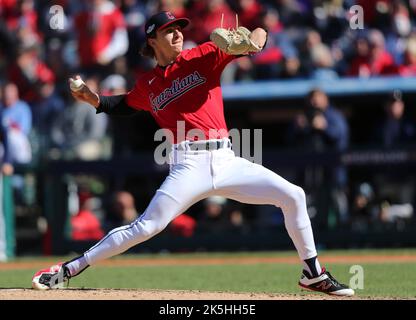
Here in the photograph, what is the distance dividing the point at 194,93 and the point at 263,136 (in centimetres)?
613

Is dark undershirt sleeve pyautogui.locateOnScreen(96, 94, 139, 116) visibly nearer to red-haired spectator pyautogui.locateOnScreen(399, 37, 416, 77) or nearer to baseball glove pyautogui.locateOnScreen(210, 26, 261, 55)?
baseball glove pyautogui.locateOnScreen(210, 26, 261, 55)

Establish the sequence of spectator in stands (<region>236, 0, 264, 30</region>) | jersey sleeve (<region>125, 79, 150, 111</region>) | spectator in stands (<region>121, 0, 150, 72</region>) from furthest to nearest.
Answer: spectator in stands (<region>121, 0, 150, 72</region>), spectator in stands (<region>236, 0, 264, 30</region>), jersey sleeve (<region>125, 79, 150, 111</region>)

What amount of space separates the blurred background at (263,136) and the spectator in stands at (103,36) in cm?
2

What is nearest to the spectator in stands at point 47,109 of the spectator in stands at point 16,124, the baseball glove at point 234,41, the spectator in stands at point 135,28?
the spectator in stands at point 16,124

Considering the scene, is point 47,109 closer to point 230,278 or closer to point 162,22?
point 230,278

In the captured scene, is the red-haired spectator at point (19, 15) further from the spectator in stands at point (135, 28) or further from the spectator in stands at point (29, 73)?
the spectator in stands at point (135, 28)

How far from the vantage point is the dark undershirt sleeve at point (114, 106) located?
6.71 metres

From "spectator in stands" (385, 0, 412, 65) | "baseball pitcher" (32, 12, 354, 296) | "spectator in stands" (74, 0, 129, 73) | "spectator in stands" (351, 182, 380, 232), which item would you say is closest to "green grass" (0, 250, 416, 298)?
"baseball pitcher" (32, 12, 354, 296)

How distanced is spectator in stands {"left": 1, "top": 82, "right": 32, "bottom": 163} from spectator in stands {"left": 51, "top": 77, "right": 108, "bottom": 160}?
16.3 inches

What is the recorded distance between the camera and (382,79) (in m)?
11.5

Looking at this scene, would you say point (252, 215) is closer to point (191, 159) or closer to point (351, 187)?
point (351, 187)

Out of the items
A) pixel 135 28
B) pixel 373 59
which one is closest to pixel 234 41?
pixel 373 59

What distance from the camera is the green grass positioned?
286 inches

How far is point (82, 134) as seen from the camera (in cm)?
1233
